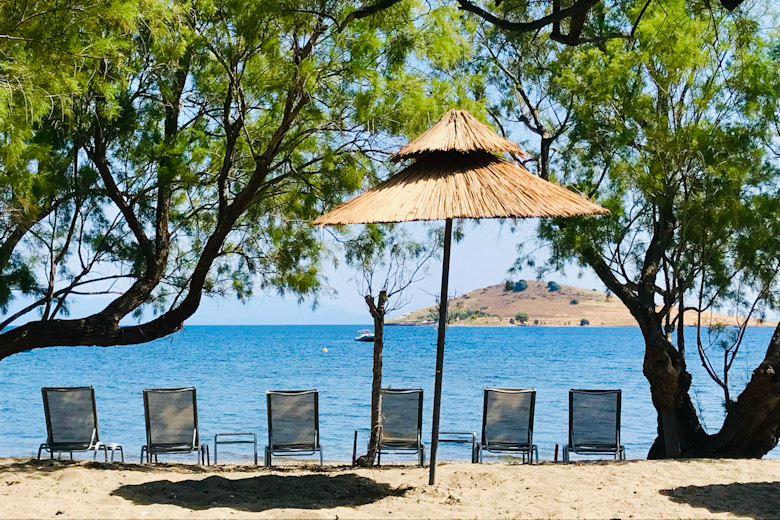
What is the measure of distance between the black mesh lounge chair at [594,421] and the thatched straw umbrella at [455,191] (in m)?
2.71

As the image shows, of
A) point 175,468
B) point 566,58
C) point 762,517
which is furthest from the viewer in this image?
point 566,58

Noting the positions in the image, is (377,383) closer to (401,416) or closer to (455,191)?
(401,416)

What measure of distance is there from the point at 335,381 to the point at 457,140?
24.1m

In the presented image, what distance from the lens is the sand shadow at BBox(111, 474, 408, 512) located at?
534cm

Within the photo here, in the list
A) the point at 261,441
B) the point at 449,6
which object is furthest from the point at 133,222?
the point at 261,441

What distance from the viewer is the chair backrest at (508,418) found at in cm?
788

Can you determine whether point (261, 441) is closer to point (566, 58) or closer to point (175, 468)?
point (175, 468)

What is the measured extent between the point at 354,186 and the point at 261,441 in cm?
899

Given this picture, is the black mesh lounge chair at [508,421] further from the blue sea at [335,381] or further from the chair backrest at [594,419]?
the blue sea at [335,381]

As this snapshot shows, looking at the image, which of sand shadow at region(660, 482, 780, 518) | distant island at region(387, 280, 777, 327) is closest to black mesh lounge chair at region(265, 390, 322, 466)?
sand shadow at region(660, 482, 780, 518)

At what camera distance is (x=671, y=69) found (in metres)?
8.07

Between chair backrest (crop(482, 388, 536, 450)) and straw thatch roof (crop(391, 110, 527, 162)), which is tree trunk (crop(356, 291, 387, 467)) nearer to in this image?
chair backrest (crop(482, 388, 536, 450))

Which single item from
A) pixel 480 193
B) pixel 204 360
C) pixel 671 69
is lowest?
pixel 204 360

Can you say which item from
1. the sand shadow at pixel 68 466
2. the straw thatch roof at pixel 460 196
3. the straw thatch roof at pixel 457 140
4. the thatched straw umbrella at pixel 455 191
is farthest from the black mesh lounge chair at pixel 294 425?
the straw thatch roof at pixel 457 140
